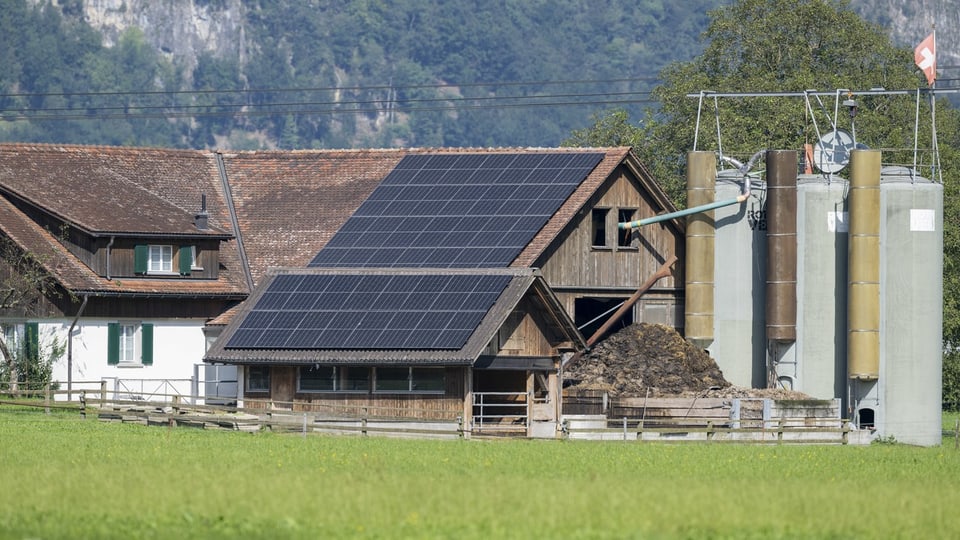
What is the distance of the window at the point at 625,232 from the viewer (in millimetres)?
66688

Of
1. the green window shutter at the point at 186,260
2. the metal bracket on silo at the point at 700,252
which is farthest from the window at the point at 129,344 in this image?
the metal bracket on silo at the point at 700,252

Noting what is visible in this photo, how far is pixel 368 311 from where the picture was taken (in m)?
59.8

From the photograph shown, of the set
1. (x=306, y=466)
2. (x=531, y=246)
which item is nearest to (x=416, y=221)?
(x=531, y=246)

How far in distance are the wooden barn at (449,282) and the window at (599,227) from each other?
0.07 m

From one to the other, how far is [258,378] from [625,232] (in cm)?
1406

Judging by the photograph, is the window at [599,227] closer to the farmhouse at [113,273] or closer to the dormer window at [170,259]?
the farmhouse at [113,273]

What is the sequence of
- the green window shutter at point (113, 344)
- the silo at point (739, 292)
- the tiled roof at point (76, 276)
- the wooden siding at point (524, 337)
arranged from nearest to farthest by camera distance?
the wooden siding at point (524, 337) < the tiled roof at point (76, 276) < the green window shutter at point (113, 344) < the silo at point (739, 292)

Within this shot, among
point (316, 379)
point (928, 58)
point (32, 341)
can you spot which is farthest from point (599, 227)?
point (32, 341)

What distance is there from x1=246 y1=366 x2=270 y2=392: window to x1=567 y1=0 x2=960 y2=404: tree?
1270 inches

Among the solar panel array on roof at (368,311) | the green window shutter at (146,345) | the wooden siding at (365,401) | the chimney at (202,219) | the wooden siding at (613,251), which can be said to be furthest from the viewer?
the chimney at (202,219)

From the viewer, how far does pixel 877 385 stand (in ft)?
209

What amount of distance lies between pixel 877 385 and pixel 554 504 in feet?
94.9

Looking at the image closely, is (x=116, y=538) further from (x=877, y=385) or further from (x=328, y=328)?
(x=877, y=385)

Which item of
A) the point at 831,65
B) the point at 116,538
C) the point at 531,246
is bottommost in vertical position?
the point at 116,538
